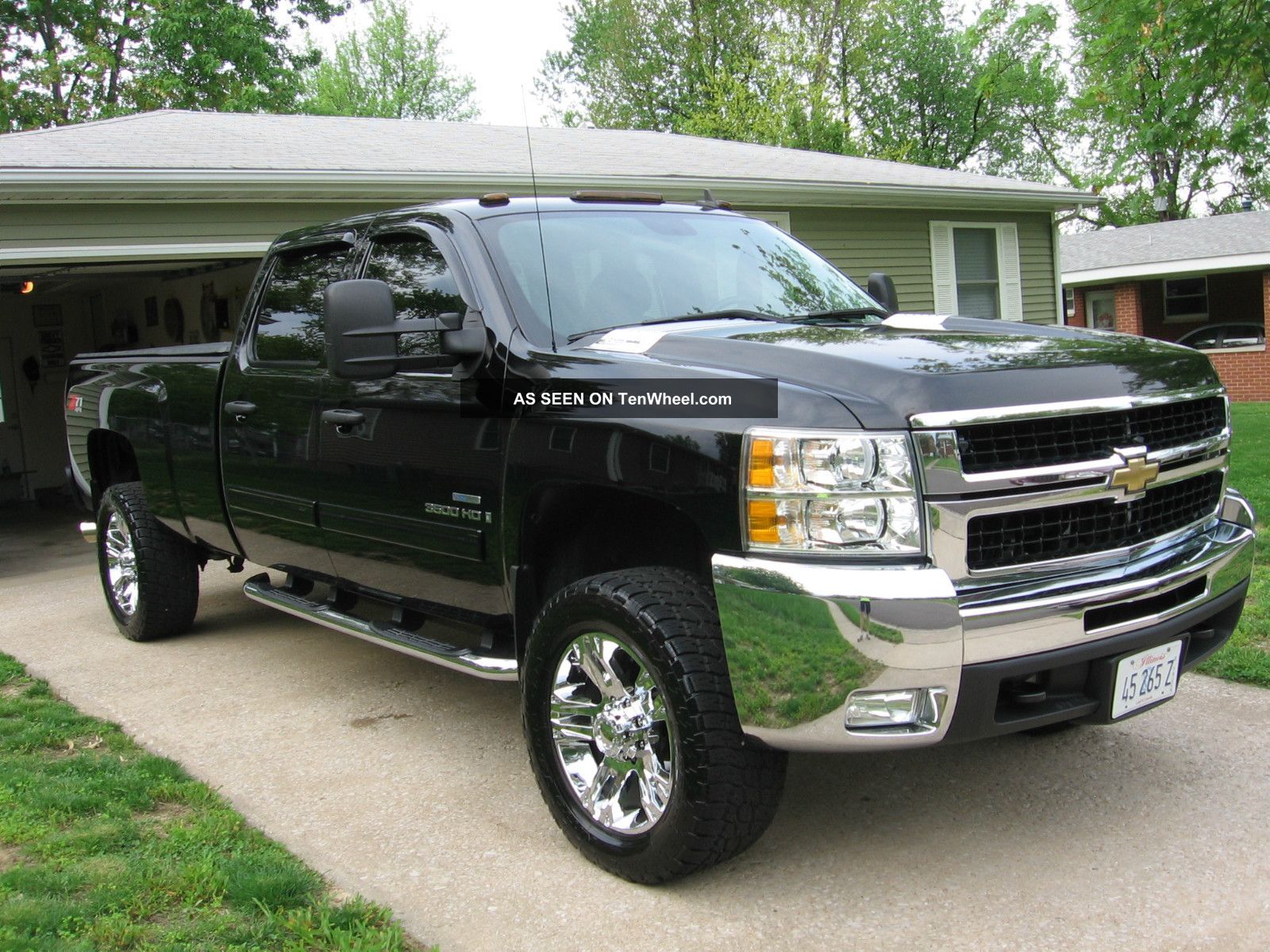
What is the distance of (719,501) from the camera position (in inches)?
119

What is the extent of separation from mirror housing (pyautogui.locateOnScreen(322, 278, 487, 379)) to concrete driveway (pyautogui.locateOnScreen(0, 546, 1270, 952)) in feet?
4.87

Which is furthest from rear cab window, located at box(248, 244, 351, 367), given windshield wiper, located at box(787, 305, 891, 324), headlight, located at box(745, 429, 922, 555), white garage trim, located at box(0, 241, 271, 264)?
white garage trim, located at box(0, 241, 271, 264)

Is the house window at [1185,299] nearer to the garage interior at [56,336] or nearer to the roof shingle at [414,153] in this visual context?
the roof shingle at [414,153]

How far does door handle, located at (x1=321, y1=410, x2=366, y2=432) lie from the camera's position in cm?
439

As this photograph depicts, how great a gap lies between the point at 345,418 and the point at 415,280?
0.58 m

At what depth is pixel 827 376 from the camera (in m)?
3.06

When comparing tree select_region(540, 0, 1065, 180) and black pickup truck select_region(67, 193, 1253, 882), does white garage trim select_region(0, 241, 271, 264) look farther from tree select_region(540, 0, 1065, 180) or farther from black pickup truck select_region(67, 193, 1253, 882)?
tree select_region(540, 0, 1065, 180)

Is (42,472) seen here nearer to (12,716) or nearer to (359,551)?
(12,716)

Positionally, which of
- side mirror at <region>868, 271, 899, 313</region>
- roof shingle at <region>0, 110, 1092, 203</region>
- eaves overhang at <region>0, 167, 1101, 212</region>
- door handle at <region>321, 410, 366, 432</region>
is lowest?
door handle at <region>321, 410, 366, 432</region>

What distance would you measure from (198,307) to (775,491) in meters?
12.1

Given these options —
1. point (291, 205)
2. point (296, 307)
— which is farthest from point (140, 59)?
point (296, 307)

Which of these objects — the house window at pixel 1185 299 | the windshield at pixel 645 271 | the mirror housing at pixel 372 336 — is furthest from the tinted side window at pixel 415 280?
the house window at pixel 1185 299

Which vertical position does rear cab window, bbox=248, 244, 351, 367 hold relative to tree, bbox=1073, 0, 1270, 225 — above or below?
below

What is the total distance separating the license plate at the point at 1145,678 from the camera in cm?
316
